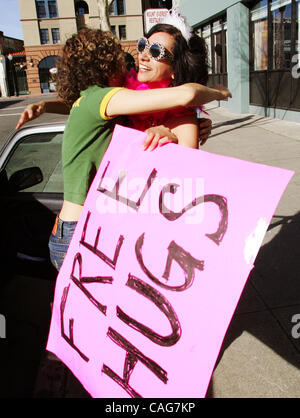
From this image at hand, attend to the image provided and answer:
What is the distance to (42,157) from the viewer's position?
298 centimetres

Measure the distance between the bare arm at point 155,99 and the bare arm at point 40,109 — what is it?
58 cm

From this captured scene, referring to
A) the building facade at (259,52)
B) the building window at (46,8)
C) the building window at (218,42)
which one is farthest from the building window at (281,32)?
the building window at (46,8)

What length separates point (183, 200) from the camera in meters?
1.21

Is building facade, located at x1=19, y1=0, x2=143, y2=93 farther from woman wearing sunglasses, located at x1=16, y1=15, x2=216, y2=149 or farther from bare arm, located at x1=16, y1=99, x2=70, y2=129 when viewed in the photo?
woman wearing sunglasses, located at x1=16, y1=15, x2=216, y2=149

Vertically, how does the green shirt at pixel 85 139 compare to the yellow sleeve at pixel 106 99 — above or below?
below

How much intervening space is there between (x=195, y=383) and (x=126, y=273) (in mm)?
422

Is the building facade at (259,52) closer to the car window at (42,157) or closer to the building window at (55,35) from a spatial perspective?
the car window at (42,157)

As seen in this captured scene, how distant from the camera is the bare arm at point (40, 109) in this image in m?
1.76

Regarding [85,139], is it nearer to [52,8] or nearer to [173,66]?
[173,66]

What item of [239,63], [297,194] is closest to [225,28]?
[239,63]

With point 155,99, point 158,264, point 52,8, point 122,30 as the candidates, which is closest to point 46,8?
point 52,8

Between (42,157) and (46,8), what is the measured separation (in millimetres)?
45774

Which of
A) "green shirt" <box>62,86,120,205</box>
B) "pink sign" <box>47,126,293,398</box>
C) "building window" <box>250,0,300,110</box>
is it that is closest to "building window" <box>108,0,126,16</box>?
"building window" <box>250,0,300,110</box>
